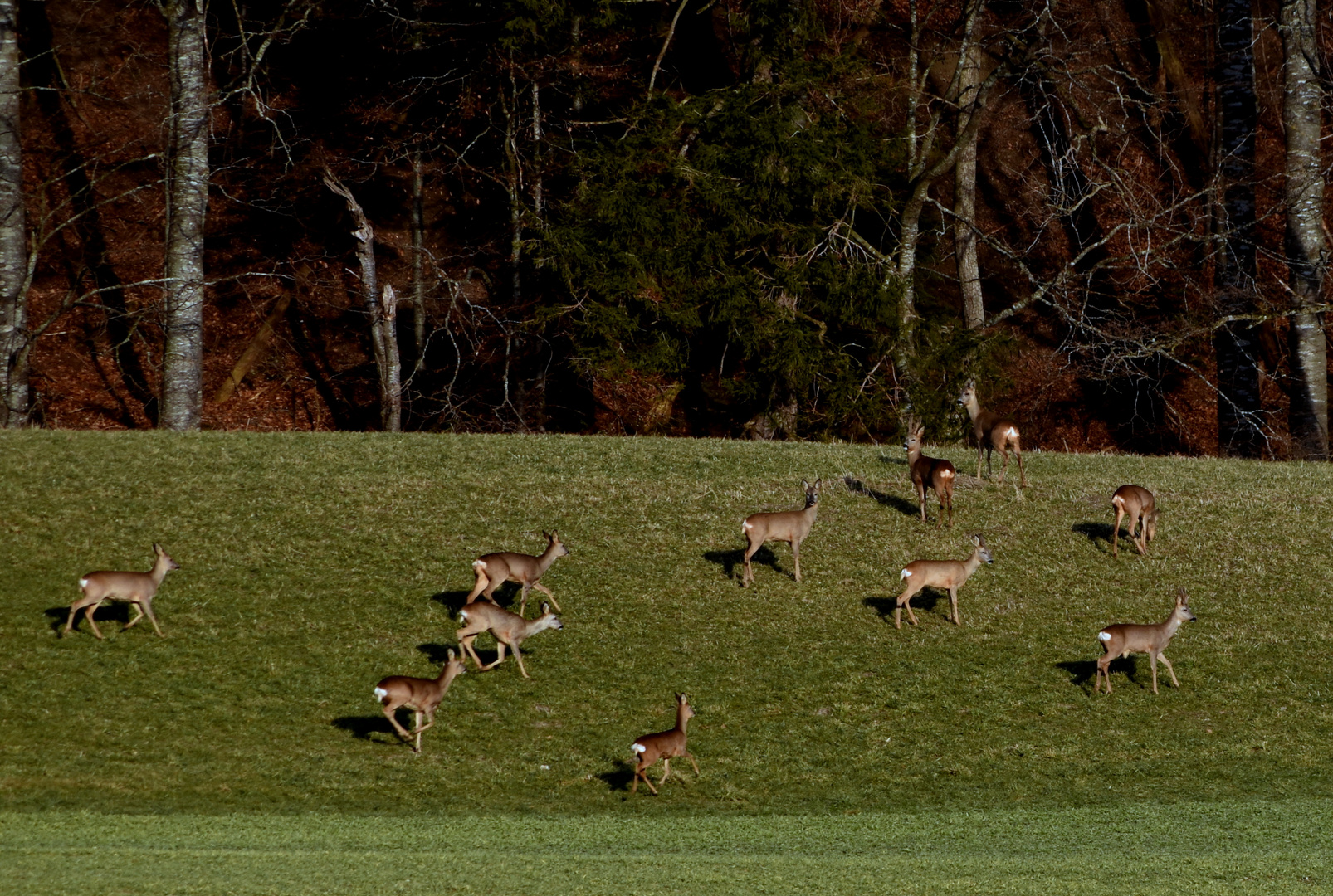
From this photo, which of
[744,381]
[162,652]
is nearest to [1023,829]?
[162,652]

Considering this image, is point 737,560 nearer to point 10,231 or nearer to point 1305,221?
point 10,231

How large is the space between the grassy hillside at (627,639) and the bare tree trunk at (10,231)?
4.55 metres

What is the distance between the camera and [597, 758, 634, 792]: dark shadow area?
12680mm

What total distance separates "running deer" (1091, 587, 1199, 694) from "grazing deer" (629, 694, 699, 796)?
486 cm

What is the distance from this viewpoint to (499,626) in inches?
568

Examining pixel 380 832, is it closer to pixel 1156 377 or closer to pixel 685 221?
pixel 685 221

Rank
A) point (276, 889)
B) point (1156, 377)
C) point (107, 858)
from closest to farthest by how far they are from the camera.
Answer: point (276, 889) < point (107, 858) < point (1156, 377)

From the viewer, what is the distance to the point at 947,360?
3008 centimetres

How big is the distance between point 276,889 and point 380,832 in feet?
7.21

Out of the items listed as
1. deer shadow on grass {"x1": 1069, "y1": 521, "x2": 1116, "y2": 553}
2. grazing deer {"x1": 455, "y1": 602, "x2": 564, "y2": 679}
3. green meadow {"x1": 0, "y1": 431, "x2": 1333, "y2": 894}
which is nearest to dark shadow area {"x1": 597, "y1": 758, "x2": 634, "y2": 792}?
green meadow {"x1": 0, "y1": 431, "x2": 1333, "y2": 894}

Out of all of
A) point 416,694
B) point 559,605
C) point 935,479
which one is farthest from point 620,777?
point 935,479

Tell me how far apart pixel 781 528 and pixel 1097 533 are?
204 inches

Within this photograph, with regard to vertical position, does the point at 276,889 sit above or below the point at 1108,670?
below

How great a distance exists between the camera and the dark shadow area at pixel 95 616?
1515 cm
